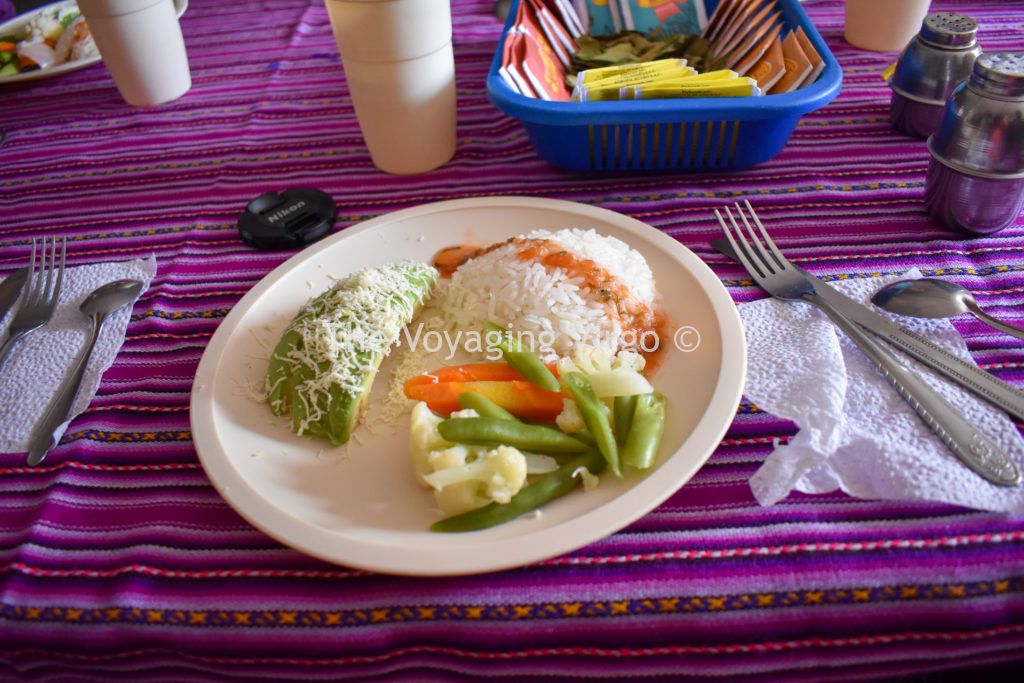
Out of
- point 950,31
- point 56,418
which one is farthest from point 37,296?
point 950,31

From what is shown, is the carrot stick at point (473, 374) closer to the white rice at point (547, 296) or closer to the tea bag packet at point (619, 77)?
the white rice at point (547, 296)

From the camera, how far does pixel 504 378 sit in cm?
98

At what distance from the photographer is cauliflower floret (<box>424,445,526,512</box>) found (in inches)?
31.2

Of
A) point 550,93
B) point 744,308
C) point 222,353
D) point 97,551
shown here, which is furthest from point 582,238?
point 97,551

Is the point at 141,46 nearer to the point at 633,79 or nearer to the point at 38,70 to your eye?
the point at 38,70

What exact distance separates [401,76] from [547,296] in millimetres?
602

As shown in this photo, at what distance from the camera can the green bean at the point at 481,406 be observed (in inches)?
34.9

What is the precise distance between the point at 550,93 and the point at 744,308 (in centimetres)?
63

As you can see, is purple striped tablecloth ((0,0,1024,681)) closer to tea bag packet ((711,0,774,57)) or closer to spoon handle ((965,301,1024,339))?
spoon handle ((965,301,1024,339))

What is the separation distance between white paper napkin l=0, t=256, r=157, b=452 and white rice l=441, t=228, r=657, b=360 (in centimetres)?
57

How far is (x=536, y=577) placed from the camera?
790mm

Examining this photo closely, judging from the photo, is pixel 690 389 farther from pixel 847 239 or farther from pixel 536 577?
pixel 847 239

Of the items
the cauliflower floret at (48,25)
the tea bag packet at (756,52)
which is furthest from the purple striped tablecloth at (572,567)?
the cauliflower floret at (48,25)

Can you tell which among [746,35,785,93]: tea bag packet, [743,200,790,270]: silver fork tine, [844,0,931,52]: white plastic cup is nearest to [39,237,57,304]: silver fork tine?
[743,200,790,270]: silver fork tine
